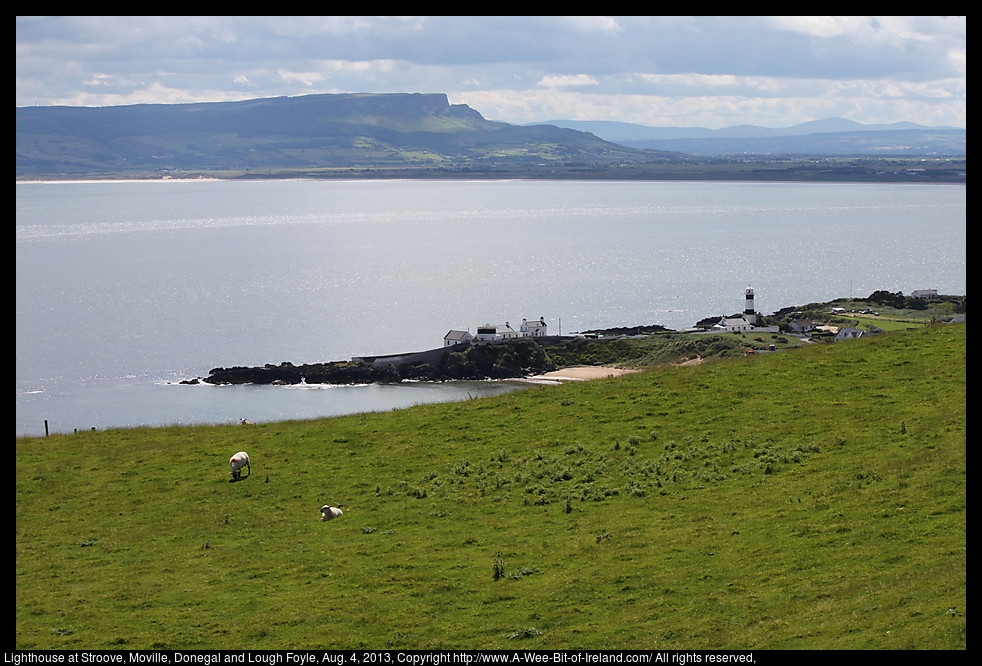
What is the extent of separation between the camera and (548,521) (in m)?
18.5

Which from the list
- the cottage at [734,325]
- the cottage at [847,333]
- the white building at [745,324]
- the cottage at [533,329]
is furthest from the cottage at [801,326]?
the cottage at [533,329]

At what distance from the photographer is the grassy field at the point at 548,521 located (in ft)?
43.6

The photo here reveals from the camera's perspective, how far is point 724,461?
68.6 ft

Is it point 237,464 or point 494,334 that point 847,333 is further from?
point 237,464

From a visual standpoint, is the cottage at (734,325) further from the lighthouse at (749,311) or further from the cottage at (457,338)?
the cottage at (457,338)

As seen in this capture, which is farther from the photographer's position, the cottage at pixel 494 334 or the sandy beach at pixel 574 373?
the cottage at pixel 494 334

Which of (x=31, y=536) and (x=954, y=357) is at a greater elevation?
(x=954, y=357)

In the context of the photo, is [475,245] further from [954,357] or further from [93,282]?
[954,357]

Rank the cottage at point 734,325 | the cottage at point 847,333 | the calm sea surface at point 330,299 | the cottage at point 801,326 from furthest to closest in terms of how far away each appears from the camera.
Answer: the cottage at point 734,325 → the cottage at point 801,326 → the cottage at point 847,333 → the calm sea surface at point 330,299

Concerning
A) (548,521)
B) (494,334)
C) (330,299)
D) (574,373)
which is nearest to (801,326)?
(574,373)

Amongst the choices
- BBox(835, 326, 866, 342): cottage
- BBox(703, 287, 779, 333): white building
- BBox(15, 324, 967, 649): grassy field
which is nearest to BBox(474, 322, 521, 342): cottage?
BBox(703, 287, 779, 333): white building

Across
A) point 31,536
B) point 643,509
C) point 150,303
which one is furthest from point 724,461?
point 150,303
